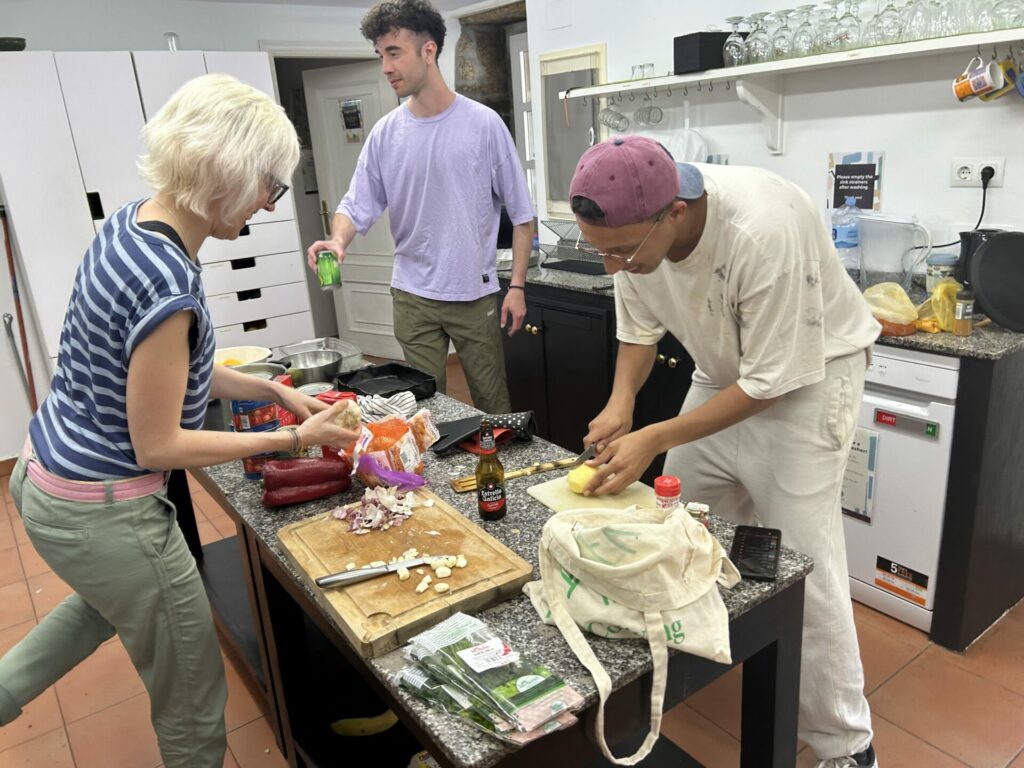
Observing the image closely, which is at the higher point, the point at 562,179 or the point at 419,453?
the point at 562,179

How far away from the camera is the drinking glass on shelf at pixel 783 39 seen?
2559 mm

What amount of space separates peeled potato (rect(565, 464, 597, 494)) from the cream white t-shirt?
0.32 metres

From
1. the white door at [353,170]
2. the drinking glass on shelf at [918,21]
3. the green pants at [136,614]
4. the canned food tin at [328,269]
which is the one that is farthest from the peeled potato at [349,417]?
the white door at [353,170]

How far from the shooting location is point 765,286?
1347 mm

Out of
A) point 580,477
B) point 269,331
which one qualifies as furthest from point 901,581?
point 269,331

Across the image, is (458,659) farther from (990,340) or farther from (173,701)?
(990,340)

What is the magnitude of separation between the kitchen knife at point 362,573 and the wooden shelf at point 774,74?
196cm

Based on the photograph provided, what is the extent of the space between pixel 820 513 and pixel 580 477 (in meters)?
0.52

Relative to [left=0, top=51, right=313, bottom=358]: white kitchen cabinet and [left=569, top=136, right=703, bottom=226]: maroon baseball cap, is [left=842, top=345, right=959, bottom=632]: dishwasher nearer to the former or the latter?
[left=569, top=136, right=703, bottom=226]: maroon baseball cap

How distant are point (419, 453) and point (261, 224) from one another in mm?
3436

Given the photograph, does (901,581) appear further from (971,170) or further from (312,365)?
(312,365)

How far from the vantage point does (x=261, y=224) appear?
459 cm

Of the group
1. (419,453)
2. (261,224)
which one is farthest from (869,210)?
(261,224)

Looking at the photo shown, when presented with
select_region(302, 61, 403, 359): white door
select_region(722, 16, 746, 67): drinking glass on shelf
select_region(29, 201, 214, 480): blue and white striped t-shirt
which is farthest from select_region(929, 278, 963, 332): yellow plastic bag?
select_region(302, 61, 403, 359): white door
